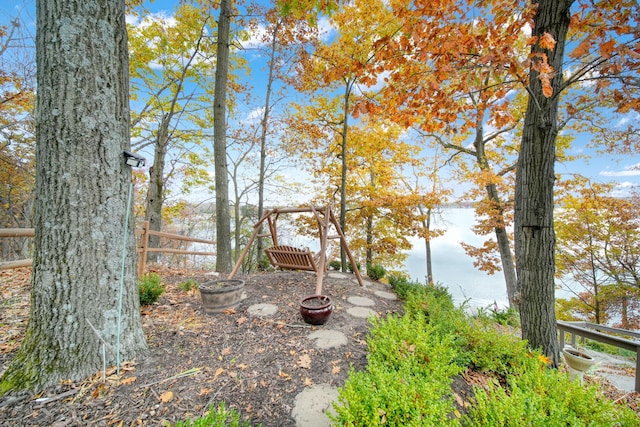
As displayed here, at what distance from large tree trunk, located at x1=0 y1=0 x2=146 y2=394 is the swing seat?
7.46 feet

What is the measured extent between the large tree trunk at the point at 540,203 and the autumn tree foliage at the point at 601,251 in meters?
7.39

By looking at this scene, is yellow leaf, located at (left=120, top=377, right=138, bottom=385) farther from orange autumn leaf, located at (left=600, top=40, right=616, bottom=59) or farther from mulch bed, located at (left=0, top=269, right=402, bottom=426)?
orange autumn leaf, located at (left=600, top=40, right=616, bottom=59)

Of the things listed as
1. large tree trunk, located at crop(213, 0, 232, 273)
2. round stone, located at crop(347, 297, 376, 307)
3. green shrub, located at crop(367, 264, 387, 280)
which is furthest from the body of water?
large tree trunk, located at crop(213, 0, 232, 273)

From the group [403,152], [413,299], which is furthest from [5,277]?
[403,152]

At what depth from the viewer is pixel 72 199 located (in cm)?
173

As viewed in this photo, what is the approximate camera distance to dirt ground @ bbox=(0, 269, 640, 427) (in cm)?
149

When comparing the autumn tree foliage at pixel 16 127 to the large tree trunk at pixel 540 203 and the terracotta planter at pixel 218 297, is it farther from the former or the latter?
the large tree trunk at pixel 540 203

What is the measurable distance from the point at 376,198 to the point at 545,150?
5.60 m

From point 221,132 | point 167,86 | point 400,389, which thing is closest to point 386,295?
point 400,389

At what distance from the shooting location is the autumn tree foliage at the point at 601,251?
745 cm

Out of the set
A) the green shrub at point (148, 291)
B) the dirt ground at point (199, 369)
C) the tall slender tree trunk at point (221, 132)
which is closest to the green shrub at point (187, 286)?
the dirt ground at point (199, 369)

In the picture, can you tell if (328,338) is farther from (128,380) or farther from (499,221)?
(499,221)

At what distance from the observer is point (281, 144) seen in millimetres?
8578

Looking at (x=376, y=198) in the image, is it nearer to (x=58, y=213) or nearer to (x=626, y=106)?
(x=626, y=106)
